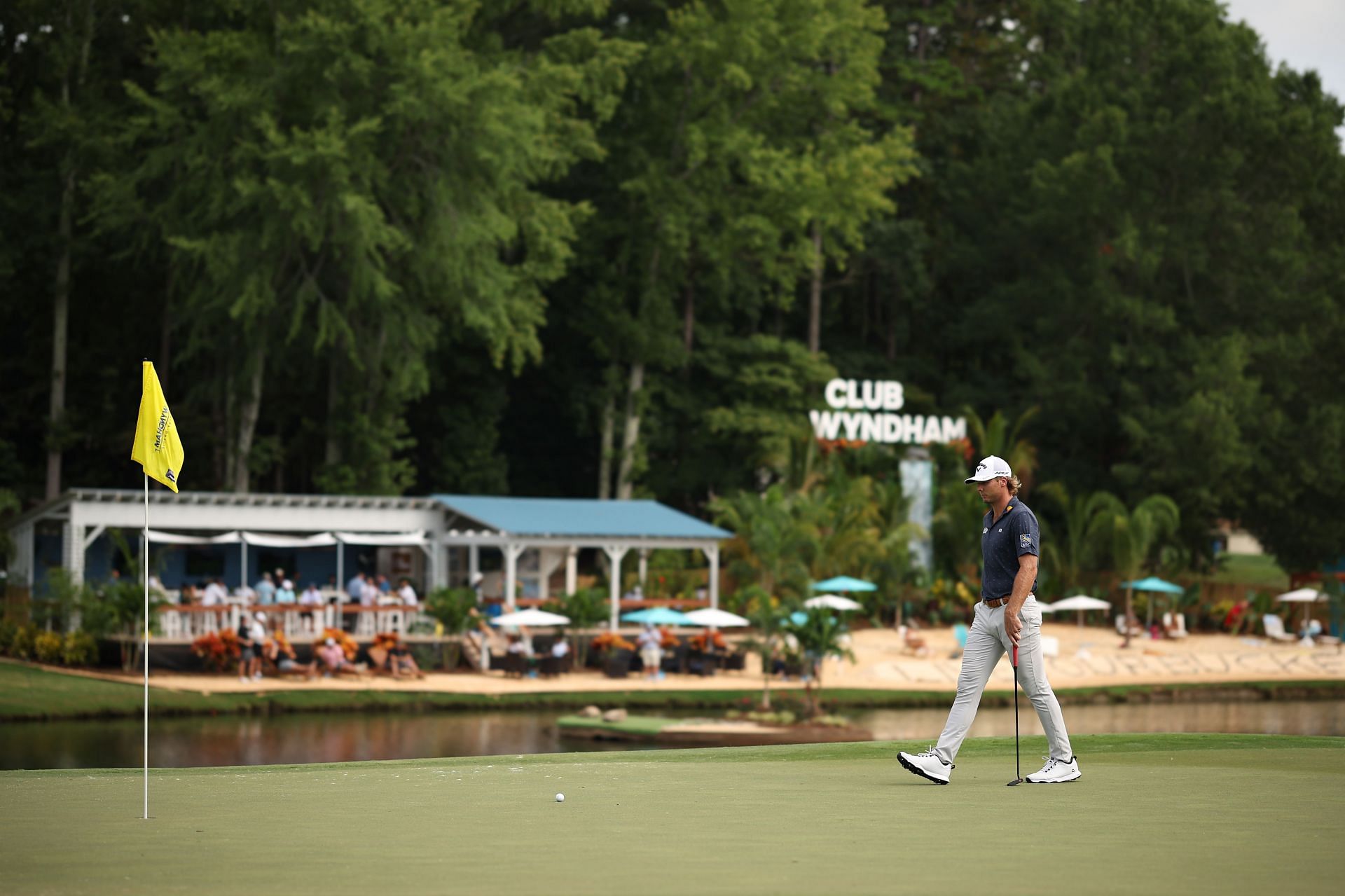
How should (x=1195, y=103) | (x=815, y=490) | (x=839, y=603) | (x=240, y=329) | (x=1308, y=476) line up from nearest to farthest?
(x=839, y=603)
(x=240, y=329)
(x=815, y=490)
(x=1308, y=476)
(x=1195, y=103)

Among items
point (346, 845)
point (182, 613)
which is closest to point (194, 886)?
point (346, 845)

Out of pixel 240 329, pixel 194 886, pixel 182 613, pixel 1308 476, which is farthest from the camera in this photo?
pixel 1308 476

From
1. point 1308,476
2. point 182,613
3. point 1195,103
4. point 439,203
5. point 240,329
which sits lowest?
point 182,613

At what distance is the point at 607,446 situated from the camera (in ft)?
171

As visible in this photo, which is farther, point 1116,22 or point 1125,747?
point 1116,22

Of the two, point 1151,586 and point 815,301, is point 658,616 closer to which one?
point 1151,586

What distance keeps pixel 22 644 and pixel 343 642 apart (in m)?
5.76

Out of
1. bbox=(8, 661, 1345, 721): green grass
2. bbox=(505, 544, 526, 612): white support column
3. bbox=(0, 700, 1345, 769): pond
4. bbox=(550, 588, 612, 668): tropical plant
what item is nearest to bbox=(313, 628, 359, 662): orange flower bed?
bbox=(8, 661, 1345, 721): green grass

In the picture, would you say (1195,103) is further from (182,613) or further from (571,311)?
A: (182,613)

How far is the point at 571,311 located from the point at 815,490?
36.4ft

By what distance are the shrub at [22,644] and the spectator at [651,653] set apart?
37.9 ft

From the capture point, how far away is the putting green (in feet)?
21.1

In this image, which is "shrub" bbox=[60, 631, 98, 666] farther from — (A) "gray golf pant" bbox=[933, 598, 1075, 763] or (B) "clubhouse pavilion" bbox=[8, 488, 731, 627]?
(A) "gray golf pant" bbox=[933, 598, 1075, 763]

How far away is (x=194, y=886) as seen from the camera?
21.0 feet
